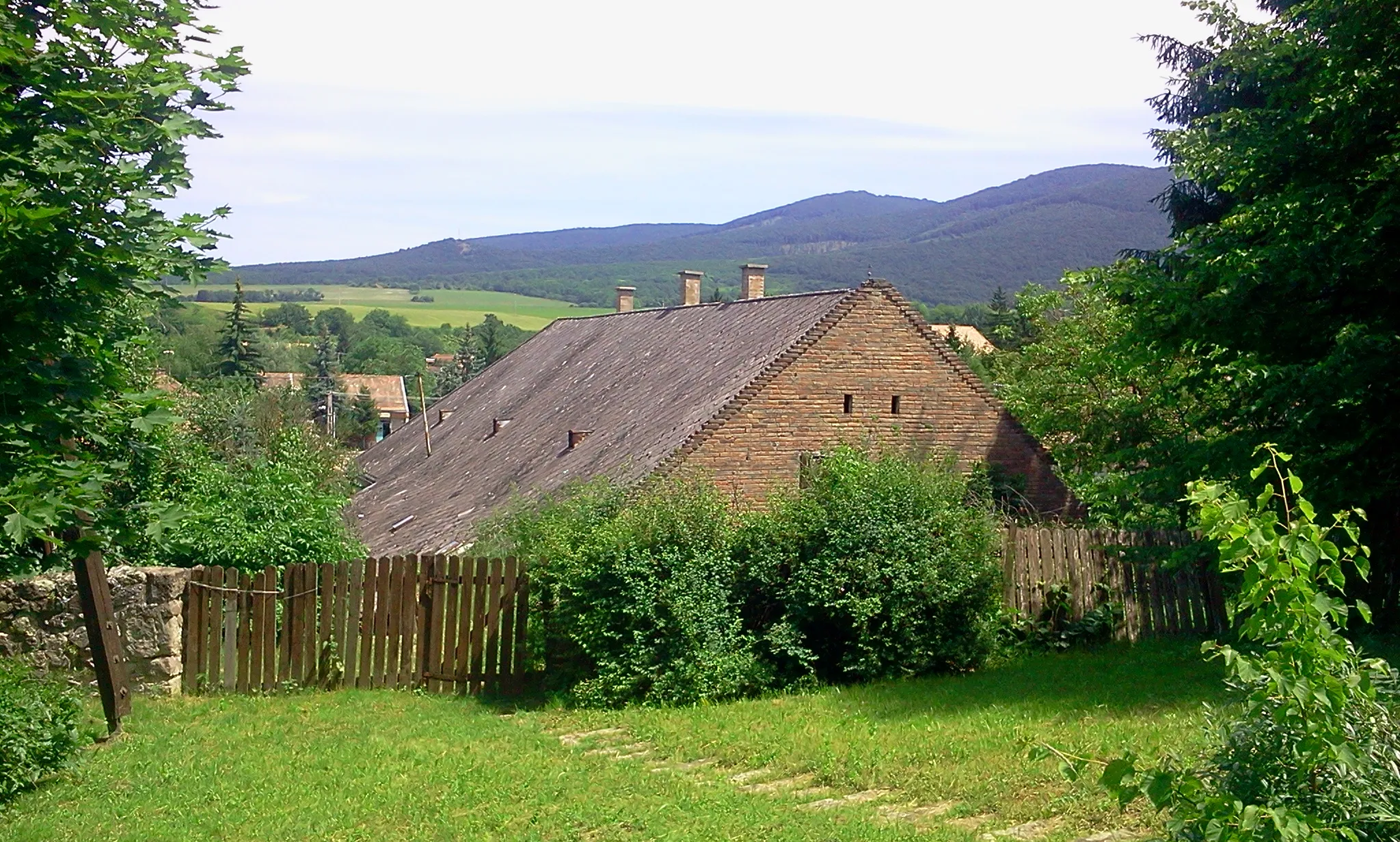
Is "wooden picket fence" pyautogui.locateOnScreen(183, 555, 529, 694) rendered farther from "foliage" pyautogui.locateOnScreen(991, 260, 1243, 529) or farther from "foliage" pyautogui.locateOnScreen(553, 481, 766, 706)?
"foliage" pyautogui.locateOnScreen(991, 260, 1243, 529)

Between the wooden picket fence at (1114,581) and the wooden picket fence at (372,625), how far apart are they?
5.27 m

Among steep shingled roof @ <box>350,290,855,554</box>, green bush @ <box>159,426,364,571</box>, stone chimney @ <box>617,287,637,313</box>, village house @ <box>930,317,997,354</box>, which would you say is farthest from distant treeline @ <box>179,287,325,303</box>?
green bush @ <box>159,426,364,571</box>

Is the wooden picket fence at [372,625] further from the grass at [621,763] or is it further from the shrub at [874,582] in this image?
the shrub at [874,582]

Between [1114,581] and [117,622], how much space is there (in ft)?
33.8

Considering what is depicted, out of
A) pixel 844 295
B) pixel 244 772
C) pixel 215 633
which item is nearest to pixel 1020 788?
pixel 244 772

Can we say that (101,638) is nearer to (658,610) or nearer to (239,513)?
(239,513)

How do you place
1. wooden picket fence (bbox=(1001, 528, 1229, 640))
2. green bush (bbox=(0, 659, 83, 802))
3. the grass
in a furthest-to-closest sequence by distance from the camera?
1. wooden picket fence (bbox=(1001, 528, 1229, 640))
2. green bush (bbox=(0, 659, 83, 802))
3. the grass

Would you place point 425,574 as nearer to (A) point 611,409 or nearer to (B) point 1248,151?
(B) point 1248,151

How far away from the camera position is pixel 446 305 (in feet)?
539

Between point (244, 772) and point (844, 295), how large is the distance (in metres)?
16.0

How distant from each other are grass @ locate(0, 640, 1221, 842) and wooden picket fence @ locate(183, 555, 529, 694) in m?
0.44

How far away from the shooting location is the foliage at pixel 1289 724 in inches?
Result: 137

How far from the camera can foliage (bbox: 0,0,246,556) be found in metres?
6.04

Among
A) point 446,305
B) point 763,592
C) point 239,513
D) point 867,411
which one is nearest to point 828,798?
point 763,592
